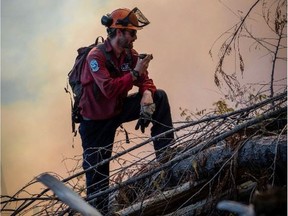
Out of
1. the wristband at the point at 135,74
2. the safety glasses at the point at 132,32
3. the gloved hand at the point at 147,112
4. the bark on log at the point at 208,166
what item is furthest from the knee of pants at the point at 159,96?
the bark on log at the point at 208,166

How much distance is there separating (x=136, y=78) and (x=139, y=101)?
0.24m

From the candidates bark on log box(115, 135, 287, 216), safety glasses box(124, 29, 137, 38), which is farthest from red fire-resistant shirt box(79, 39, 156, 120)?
bark on log box(115, 135, 287, 216)

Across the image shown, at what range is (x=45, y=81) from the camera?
5.16m

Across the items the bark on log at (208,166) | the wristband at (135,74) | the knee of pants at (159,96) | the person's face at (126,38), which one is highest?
the person's face at (126,38)

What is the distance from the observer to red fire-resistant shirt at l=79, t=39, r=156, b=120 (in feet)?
9.87

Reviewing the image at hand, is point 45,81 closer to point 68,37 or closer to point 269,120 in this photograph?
point 68,37

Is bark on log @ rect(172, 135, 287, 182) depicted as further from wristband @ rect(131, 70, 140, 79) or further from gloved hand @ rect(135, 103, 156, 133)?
wristband @ rect(131, 70, 140, 79)

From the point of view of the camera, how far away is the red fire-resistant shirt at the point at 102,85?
301 centimetres

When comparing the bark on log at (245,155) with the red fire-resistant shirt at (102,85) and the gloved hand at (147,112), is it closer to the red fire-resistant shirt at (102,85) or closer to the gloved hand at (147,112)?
the gloved hand at (147,112)

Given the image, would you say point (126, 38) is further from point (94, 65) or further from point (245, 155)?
point (245, 155)

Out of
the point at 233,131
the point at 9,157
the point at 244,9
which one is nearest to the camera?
the point at 233,131

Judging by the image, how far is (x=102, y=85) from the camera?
117 inches

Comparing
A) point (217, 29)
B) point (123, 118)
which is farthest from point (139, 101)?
point (217, 29)

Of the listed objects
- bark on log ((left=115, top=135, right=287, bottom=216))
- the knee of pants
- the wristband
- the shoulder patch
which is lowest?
bark on log ((left=115, top=135, right=287, bottom=216))
